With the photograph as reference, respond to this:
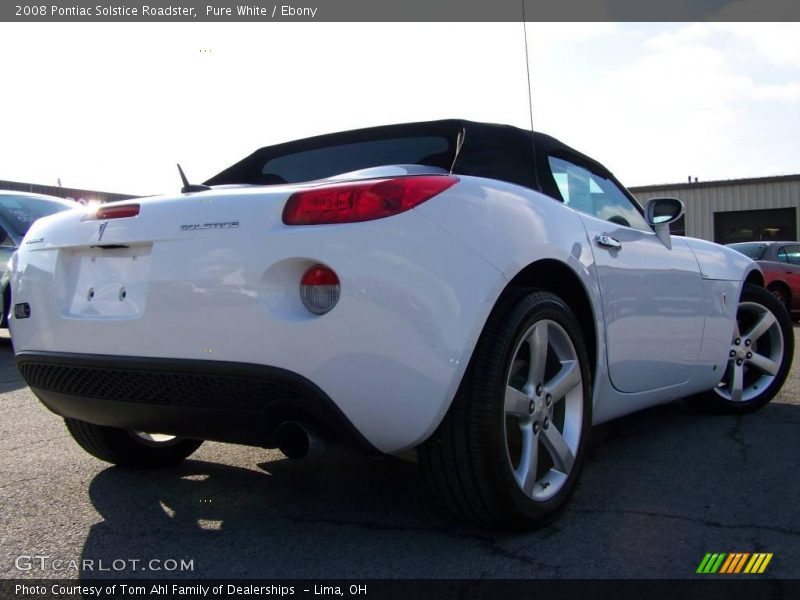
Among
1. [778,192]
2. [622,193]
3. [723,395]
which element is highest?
[622,193]

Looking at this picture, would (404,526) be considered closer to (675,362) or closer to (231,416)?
(231,416)

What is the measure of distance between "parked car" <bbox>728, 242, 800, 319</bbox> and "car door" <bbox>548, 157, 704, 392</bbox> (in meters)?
→ 9.61

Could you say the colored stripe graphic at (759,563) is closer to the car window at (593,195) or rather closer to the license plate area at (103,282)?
the car window at (593,195)

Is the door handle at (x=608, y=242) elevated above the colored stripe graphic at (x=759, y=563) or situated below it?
above

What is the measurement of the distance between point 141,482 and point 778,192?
27135 millimetres

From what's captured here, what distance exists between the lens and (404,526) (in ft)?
8.33

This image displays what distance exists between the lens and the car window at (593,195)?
10.4 ft

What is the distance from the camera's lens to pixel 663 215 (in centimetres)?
379

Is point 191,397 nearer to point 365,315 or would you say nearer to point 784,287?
point 365,315

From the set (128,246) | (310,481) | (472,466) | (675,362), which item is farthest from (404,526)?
(675,362)

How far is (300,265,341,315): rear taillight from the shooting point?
213 centimetres

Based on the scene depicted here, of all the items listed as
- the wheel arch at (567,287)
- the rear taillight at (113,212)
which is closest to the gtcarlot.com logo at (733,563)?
the wheel arch at (567,287)

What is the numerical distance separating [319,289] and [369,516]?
943 millimetres

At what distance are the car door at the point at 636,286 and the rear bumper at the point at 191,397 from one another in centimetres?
136
